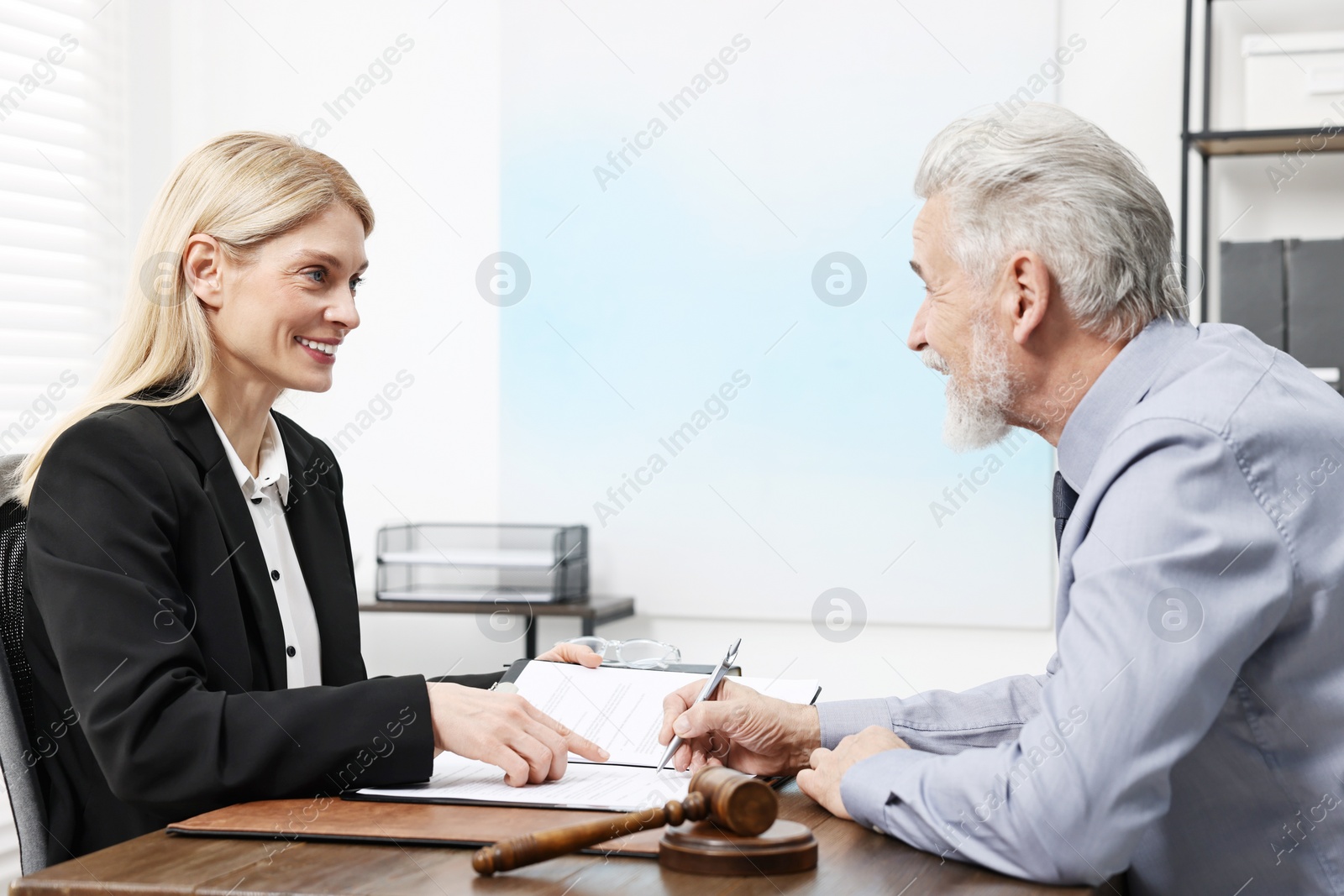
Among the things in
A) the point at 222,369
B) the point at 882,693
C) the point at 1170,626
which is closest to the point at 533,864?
the point at 1170,626

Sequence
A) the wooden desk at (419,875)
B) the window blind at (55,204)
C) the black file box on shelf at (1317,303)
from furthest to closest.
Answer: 1. the window blind at (55,204)
2. the black file box on shelf at (1317,303)
3. the wooden desk at (419,875)

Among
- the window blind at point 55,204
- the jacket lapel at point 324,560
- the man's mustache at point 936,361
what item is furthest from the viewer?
the window blind at point 55,204

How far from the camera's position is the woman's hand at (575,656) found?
1.40 meters

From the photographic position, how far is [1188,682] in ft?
3.02

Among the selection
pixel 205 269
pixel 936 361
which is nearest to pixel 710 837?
pixel 936 361

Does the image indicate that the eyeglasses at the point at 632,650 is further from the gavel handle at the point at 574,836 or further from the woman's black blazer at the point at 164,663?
the gavel handle at the point at 574,836

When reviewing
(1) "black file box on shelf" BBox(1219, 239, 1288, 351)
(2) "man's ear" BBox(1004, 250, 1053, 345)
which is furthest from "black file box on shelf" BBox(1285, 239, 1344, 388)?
(2) "man's ear" BBox(1004, 250, 1053, 345)

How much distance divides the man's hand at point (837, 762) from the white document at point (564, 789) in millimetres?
121

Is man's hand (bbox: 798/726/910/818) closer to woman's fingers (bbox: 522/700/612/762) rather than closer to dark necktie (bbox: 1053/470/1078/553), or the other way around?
woman's fingers (bbox: 522/700/612/762)

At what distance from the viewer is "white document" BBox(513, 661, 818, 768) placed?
1.26 metres

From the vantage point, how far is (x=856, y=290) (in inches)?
120

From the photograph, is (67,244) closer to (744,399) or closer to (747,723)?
(744,399)

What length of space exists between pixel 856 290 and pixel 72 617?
225cm

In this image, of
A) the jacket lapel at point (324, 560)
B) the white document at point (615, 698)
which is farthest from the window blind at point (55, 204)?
the white document at point (615, 698)
